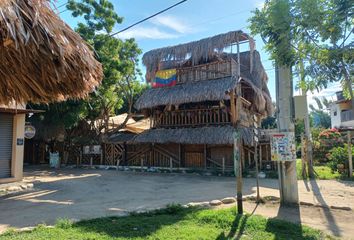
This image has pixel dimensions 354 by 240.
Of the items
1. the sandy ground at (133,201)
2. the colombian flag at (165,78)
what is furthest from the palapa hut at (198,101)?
the sandy ground at (133,201)

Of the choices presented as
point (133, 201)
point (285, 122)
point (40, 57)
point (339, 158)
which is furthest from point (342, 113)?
point (40, 57)

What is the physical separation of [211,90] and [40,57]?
570 inches

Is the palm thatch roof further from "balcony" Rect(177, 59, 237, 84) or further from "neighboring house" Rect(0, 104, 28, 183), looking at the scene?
"neighboring house" Rect(0, 104, 28, 183)

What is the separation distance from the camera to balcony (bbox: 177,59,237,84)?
1819cm

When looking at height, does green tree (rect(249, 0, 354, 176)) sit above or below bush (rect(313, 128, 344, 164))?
above

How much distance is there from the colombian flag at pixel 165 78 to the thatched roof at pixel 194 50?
0.54 meters

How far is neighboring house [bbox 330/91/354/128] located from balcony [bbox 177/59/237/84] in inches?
672

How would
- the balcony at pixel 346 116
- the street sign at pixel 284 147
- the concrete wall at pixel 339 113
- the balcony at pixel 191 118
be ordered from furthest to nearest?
the concrete wall at pixel 339 113
the balcony at pixel 346 116
the balcony at pixel 191 118
the street sign at pixel 284 147

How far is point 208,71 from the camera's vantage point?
61.7 ft

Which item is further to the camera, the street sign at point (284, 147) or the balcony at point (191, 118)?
the balcony at point (191, 118)

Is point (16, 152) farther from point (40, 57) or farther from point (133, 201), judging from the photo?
point (40, 57)

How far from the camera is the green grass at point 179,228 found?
559 cm

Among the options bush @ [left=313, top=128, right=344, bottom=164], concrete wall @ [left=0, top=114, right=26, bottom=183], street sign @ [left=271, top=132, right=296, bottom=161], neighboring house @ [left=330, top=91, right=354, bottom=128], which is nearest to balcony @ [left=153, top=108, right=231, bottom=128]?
bush @ [left=313, top=128, right=344, bottom=164]

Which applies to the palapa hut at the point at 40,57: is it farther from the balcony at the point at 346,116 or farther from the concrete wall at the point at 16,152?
the balcony at the point at 346,116
